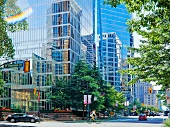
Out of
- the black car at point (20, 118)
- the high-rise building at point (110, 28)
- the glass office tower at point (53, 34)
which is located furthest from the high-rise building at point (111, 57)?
the black car at point (20, 118)

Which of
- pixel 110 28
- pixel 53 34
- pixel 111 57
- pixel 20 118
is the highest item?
pixel 110 28

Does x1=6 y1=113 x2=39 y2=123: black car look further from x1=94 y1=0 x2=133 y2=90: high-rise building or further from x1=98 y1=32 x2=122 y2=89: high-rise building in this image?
x1=98 y1=32 x2=122 y2=89: high-rise building

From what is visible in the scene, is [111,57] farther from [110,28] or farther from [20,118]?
[20,118]

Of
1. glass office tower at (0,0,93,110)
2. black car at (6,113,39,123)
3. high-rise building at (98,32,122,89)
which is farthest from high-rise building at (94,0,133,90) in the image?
black car at (6,113,39,123)

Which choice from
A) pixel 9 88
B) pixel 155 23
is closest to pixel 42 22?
pixel 9 88

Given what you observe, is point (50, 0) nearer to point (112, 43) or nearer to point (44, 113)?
point (44, 113)

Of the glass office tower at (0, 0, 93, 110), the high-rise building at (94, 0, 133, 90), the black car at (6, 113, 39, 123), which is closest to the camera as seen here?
the black car at (6, 113, 39, 123)

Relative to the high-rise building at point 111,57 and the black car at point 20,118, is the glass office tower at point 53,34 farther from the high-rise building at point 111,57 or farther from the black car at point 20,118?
the high-rise building at point 111,57

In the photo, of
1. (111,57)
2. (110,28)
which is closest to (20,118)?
(111,57)

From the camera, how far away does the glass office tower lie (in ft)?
284

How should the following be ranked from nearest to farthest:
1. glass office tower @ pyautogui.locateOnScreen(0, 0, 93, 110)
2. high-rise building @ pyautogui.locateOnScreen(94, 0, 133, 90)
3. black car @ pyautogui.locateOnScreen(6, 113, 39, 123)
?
black car @ pyautogui.locateOnScreen(6, 113, 39, 123) < glass office tower @ pyautogui.locateOnScreen(0, 0, 93, 110) < high-rise building @ pyautogui.locateOnScreen(94, 0, 133, 90)

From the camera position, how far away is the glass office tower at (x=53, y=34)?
86.7 meters

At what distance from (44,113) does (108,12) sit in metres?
133

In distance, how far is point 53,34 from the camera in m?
89.4
